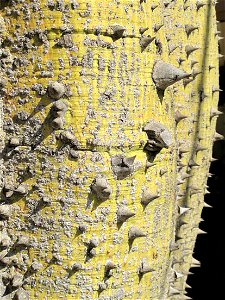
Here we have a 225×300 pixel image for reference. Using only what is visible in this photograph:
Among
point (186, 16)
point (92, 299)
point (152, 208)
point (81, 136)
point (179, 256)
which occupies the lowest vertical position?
point (179, 256)

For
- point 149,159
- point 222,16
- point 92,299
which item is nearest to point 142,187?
point 149,159

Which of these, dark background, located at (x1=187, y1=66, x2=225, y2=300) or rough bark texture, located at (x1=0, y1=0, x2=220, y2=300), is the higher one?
rough bark texture, located at (x1=0, y1=0, x2=220, y2=300)

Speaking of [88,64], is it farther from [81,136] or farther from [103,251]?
[103,251]

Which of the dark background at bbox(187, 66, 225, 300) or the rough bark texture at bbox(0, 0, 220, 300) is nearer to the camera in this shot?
the rough bark texture at bbox(0, 0, 220, 300)

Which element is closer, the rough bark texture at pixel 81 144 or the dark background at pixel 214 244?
the rough bark texture at pixel 81 144

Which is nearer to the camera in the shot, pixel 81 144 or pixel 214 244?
pixel 81 144

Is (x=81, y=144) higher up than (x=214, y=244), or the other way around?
(x=81, y=144)

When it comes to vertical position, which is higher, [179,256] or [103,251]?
[103,251]

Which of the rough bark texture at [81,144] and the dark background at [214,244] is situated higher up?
the rough bark texture at [81,144]
